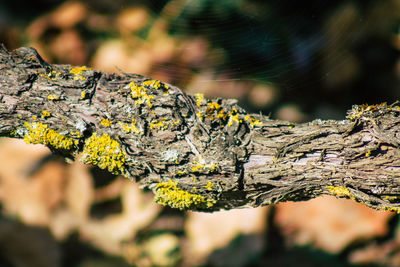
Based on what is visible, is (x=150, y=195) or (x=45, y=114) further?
(x=150, y=195)

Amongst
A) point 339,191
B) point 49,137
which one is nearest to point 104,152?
point 49,137

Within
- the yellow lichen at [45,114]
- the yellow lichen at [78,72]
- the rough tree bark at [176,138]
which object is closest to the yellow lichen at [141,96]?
the rough tree bark at [176,138]

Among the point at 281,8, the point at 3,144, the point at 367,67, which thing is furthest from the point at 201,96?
the point at 3,144

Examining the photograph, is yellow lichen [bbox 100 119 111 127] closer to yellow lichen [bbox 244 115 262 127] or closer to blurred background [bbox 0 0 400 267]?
yellow lichen [bbox 244 115 262 127]

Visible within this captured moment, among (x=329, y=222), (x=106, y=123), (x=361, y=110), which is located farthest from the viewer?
(x=329, y=222)

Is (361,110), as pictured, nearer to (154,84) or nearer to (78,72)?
(154,84)

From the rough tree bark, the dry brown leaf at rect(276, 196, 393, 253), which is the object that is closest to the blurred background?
the dry brown leaf at rect(276, 196, 393, 253)

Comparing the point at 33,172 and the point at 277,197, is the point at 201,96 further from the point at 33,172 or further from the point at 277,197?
the point at 33,172
